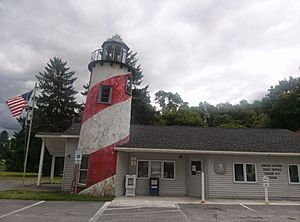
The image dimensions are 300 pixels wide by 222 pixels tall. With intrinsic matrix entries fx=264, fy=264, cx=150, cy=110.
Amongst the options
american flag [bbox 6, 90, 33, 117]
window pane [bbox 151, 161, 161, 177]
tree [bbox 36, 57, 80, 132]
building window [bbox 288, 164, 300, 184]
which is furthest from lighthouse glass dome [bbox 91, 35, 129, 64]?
tree [bbox 36, 57, 80, 132]

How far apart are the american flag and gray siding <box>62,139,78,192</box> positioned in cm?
353

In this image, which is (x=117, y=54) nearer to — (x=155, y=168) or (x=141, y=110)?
(x=155, y=168)

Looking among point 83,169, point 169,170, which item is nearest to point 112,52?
point 83,169

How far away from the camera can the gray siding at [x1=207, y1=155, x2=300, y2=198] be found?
535 inches

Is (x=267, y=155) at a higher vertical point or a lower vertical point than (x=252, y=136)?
lower

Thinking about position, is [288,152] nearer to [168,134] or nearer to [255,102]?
[168,134]

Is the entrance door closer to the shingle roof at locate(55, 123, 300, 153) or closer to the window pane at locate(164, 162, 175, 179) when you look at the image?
the window pane at locate(164, 162, 175, 179)

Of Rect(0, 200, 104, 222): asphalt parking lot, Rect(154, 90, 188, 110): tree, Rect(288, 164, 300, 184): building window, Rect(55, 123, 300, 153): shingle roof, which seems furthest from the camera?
Rect(154, 90, 188, 110): tree

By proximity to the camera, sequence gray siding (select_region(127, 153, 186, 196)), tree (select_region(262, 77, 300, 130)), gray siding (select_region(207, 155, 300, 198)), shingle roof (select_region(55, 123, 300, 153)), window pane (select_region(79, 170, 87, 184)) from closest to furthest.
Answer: window pane (select_region(79, 170, 87, 184)), gray siding (select_region(207, 155, 300, 198)), shingle roof (select_region(55, 123, 300, 153)), gray siding (select_region(127, 153, 186, 196)), tree (select_region(262, 77, 300, 130))

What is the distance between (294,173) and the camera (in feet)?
46.2

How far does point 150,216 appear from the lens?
27.2 feet

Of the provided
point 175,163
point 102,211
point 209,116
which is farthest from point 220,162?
point 209,116

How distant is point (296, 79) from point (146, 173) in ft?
94.1

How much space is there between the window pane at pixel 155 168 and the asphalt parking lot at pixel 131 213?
4224 millimetres
